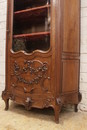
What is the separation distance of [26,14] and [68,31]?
1.79 feet

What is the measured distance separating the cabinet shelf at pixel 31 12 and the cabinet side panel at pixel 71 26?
0.20 meters

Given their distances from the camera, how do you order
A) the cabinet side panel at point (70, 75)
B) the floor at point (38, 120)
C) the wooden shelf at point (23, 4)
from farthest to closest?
the wooden shelf at point (23, 4) < the cabinet side panel at point (70, 75) < the floor at point (38, 120)

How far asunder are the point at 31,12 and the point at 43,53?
1.73ft

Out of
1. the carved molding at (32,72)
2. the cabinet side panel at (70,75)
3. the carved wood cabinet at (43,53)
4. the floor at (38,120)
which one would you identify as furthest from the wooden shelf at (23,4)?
the floor at (38,120)

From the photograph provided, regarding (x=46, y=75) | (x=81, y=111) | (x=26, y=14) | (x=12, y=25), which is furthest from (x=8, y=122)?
(x=26, y=14)

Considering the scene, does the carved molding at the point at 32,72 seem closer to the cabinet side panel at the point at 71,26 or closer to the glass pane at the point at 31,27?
the glass pane at the point at 31,27

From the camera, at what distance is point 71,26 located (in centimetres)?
165

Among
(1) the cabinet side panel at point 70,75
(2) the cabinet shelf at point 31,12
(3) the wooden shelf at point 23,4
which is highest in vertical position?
(3) the wooden shelf at point 23,4

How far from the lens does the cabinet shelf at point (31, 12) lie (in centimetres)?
166

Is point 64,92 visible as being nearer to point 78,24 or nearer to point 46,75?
point 46,75

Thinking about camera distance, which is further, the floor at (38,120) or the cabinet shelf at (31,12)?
the cabinet shelf at (31,12)

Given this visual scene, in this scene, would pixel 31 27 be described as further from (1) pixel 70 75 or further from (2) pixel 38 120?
(2) pixel 38 120

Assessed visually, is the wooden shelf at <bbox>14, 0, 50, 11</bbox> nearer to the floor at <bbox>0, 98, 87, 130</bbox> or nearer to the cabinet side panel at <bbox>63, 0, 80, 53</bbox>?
the cabinet side panel at <bbox>63, 0, 80, 53</bbox>

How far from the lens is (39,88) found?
159 centimetres
